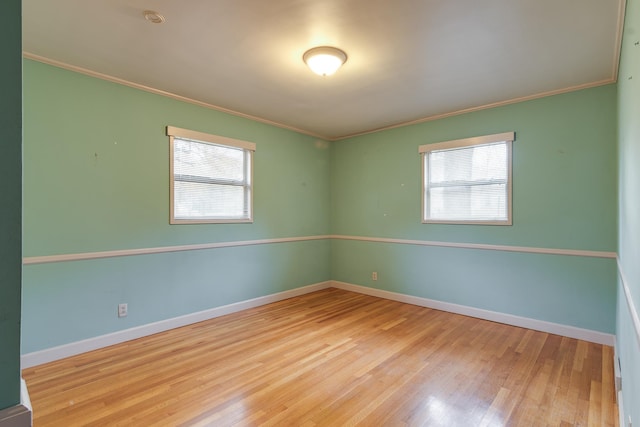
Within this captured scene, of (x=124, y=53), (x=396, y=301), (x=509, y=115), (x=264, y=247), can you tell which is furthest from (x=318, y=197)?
(x=124, y=53)

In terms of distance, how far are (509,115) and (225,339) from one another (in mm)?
4004

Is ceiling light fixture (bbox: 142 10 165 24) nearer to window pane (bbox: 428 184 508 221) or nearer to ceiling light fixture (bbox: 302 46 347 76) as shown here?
ceiling light fixture (bbox: 302 46 347 76)

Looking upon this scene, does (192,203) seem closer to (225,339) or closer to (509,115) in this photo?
(225,339)

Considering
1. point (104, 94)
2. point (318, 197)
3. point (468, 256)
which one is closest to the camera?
point (104, 94)

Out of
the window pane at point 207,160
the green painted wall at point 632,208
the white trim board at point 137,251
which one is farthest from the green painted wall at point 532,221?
the window pane at point 207,160

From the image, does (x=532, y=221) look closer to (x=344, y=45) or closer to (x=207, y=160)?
(x=344, y=45)

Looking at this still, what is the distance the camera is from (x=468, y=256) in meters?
3.97

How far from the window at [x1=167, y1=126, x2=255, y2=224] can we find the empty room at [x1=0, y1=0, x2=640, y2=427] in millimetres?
27

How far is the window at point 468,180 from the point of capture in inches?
147

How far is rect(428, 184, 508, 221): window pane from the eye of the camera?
Result: 12.3 feet

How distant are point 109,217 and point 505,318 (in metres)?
4.42

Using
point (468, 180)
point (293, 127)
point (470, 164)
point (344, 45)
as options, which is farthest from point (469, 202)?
point (293, 127)
